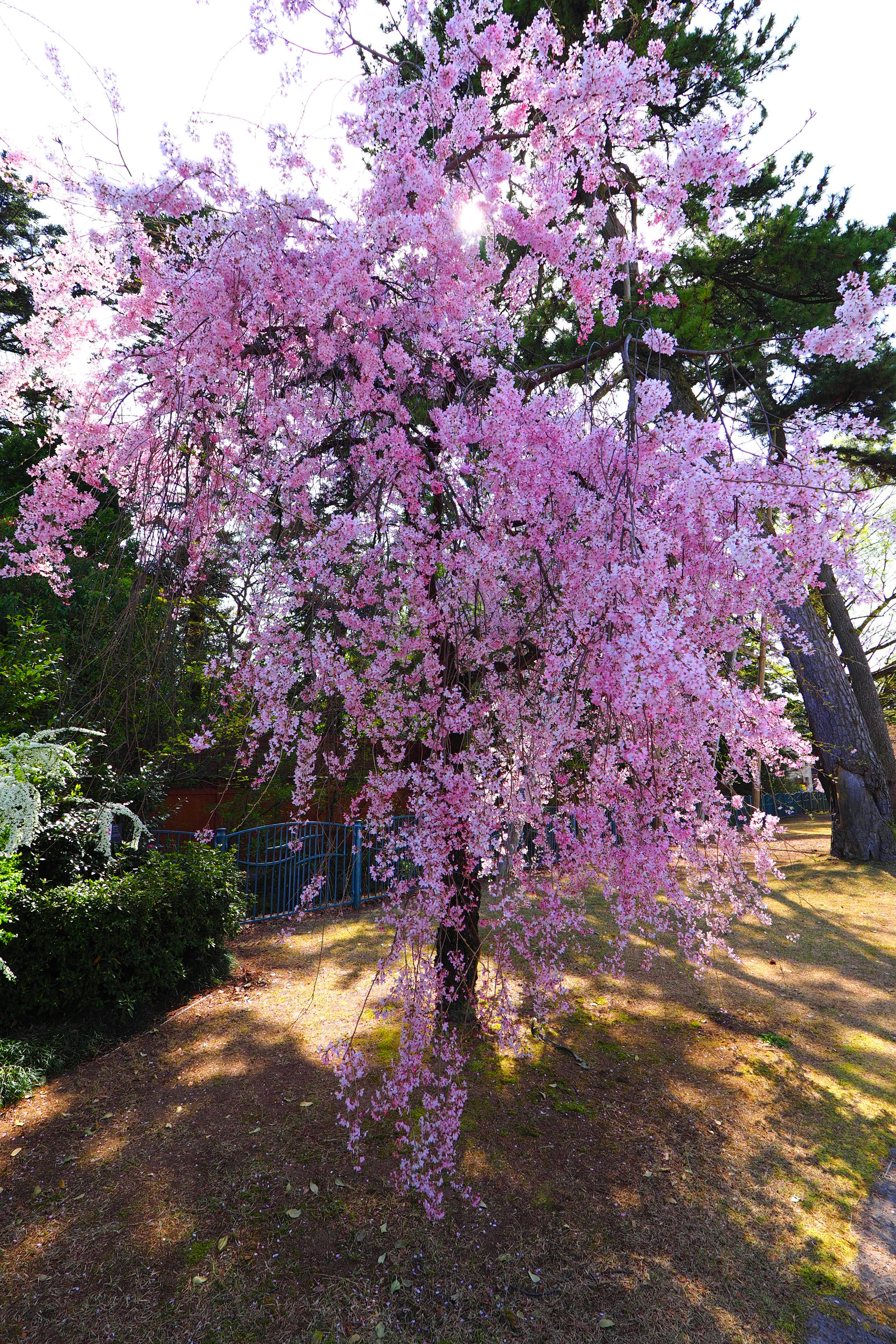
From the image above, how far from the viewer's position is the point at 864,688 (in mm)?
11586

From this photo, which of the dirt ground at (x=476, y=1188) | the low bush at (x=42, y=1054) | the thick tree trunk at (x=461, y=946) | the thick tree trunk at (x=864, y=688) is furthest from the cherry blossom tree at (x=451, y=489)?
the thick tree trunk at (x=864, y=688)

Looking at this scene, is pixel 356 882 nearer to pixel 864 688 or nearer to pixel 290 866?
pixel 290 866

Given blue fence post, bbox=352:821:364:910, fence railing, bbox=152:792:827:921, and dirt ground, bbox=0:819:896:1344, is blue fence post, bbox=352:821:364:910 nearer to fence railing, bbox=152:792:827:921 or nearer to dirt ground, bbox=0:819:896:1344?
fence railing, bbox=152:792:827:921

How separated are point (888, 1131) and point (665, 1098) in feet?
4.17

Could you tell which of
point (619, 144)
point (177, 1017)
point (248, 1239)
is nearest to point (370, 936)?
point (177, 1017)

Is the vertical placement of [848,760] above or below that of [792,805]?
above

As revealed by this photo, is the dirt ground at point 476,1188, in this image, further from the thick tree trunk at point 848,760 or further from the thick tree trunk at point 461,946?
the thick tree trunk at point 848,760

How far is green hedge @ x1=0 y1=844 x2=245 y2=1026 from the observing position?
4523mm

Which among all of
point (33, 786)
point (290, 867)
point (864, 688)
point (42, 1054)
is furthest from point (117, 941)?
point (864, 688)

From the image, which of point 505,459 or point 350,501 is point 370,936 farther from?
point 505,459

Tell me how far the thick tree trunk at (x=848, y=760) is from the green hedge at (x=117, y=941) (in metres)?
8.91

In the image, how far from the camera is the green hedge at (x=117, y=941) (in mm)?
4523

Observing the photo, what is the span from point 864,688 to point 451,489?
11.1 m

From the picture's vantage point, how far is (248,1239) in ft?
9.61
